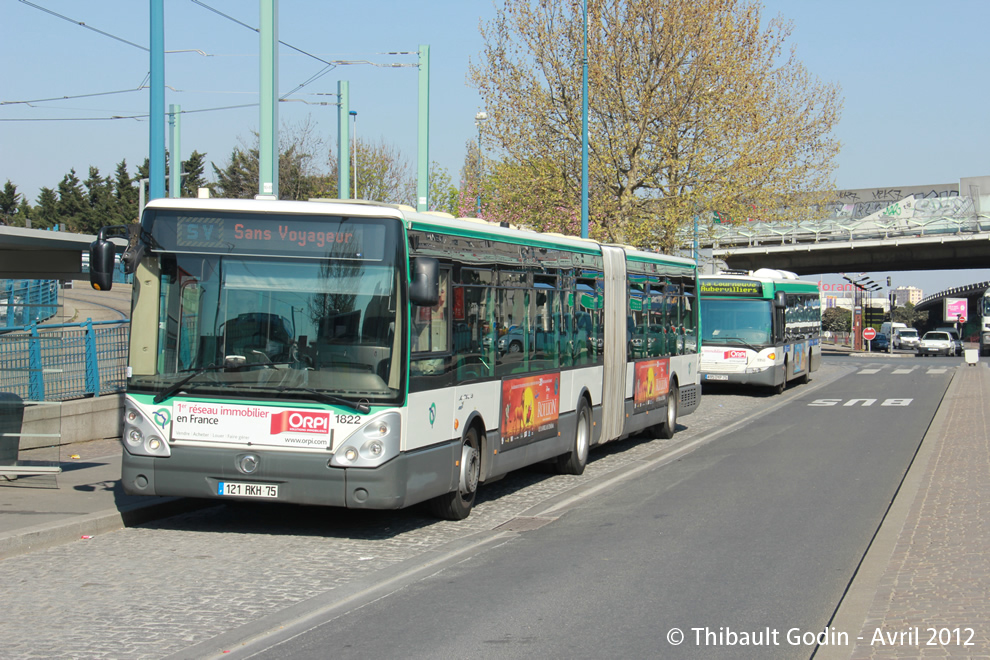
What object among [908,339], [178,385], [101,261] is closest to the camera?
[101,261]

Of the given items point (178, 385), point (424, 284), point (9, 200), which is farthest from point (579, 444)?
point (9, 200)

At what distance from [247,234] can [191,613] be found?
3.64 metres

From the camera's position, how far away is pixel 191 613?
22.9 feet

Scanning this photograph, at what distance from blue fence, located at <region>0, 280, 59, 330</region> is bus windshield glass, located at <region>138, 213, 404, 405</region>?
287 inches

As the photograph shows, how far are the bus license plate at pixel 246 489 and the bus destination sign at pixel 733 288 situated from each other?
2086 centimetres

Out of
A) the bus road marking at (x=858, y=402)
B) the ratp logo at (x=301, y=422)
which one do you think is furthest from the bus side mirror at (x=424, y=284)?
the bus road marking at (x=858, y=402)

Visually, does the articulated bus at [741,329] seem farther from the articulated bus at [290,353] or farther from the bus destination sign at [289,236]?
the bus destination sign at [289,236]

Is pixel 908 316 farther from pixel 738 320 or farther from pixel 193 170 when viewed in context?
pixel 738 320

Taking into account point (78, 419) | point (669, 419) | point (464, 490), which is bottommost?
point (669, 419)

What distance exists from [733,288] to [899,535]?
19.6m

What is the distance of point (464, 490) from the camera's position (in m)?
10.8

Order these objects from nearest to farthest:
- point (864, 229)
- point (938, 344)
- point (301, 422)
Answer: point (301, 422)
point (864, 229)
point (938, 344)

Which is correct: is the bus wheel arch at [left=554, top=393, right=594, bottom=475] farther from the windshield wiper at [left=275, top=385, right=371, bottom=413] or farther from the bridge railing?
the bridge railing

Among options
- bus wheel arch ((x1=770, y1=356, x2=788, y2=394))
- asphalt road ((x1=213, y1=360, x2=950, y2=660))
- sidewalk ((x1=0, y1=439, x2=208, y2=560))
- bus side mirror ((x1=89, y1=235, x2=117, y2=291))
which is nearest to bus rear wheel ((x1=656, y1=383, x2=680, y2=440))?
asphalt road ((x1=213, y1=360, x2=950, y2=660))
